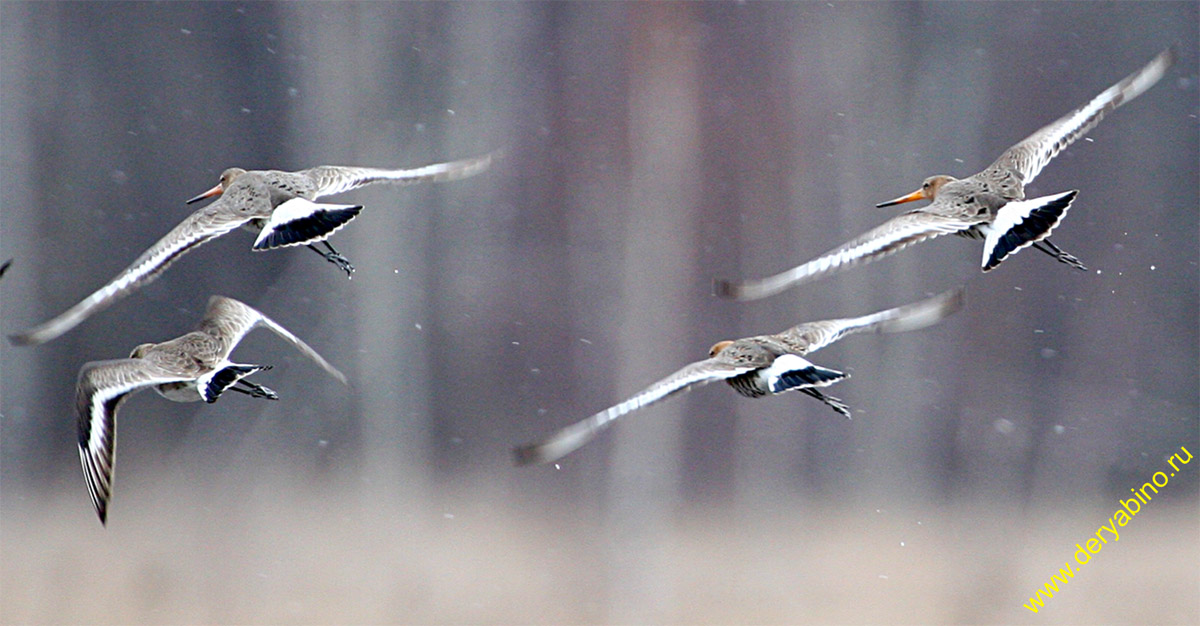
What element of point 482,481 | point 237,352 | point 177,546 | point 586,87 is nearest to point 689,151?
point 586,87

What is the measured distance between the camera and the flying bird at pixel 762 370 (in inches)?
61.6

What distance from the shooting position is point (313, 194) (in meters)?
1.86

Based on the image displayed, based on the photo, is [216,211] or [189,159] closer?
[216,211]

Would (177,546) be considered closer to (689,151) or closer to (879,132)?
(689,151)

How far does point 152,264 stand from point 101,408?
0.19 metres

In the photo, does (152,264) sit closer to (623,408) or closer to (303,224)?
(303,224)

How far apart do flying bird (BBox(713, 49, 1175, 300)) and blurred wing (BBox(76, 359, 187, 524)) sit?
0.76 m

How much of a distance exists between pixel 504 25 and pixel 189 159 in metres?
0.95

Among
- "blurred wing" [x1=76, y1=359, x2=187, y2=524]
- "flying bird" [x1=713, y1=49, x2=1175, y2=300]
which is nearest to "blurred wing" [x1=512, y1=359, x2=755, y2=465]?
"flying bird" [x1=713, y1=49, x2=1175, y2=300]

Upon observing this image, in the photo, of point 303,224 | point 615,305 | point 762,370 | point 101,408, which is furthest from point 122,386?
point 615,305

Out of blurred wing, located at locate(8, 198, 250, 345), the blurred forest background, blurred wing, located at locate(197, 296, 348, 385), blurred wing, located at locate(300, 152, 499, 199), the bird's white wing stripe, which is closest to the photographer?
blurred wing, located at locate(8, 198, 250, 345)

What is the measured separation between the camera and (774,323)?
3.62 m

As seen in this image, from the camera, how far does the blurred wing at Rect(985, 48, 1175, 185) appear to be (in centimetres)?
193

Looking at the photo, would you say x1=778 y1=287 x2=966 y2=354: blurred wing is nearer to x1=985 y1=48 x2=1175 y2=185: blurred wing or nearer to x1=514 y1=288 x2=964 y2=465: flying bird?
x1=514 y1=288 x2=964 y2=465: flying bird
